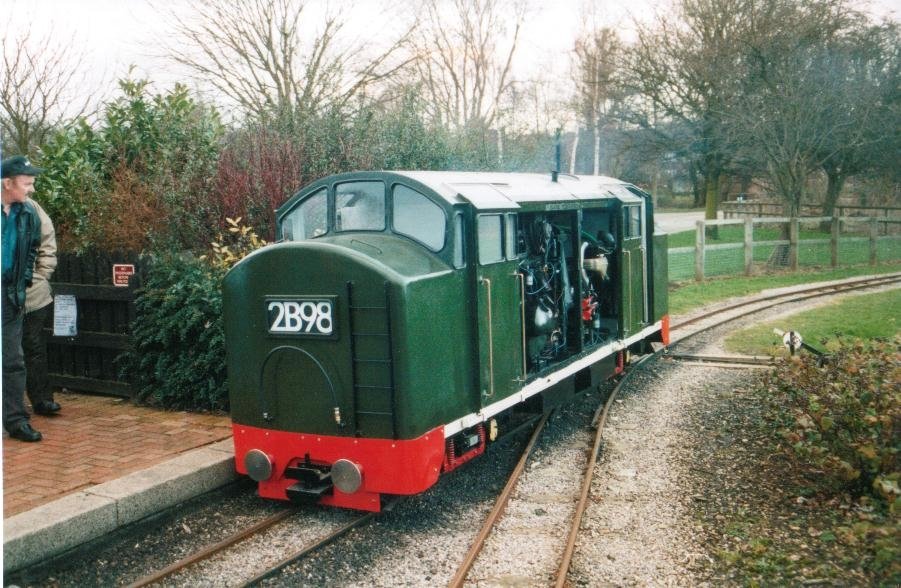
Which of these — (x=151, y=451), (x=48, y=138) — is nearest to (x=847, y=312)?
(x=151, y=451)

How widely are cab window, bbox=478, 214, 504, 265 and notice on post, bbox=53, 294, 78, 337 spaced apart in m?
4.62

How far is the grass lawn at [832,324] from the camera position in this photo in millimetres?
11672

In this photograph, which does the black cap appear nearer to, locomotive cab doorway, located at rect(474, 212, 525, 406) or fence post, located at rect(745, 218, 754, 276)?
locomotive cab doorway, located at rect(474, 212, 525, 406)

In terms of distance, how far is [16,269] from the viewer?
638 cm

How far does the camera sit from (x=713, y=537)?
557 centimetres

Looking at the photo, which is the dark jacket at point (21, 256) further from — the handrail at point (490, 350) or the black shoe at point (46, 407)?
the handrail at point (490, 350)

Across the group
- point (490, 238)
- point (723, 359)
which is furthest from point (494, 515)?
point (723, 359)

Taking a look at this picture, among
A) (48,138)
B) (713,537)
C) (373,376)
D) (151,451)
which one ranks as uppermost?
(48,138)

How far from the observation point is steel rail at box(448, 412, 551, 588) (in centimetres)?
497

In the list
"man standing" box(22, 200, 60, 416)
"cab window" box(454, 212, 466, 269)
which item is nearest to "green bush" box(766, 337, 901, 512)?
"cab window" box(454, 212, 466, 269)

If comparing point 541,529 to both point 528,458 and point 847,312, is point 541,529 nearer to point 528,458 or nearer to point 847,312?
point 528,458

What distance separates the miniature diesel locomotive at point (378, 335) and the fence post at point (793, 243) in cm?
1521

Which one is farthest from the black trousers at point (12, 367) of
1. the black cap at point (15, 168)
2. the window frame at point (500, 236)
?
the window frame at point (500, 236)

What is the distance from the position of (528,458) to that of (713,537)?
2.19m
